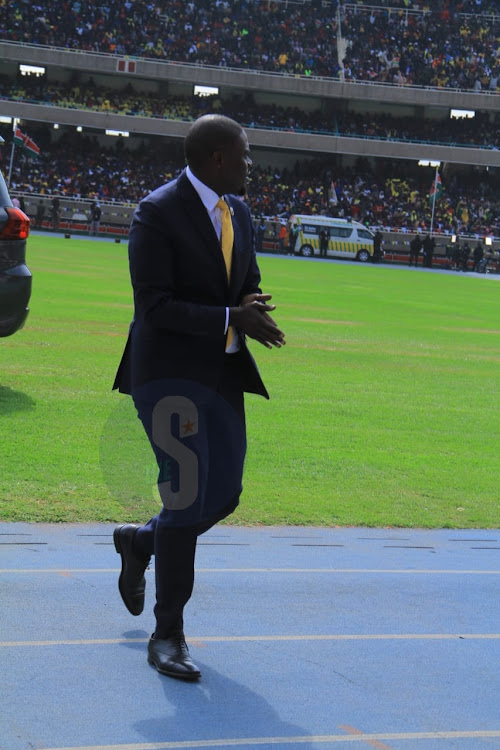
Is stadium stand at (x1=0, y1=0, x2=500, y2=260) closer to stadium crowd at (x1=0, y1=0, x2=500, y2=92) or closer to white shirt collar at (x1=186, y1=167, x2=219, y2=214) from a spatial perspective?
stadium crowd at (x1=0, y1=0, x2=500, y2=92)

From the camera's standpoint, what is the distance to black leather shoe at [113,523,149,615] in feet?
13.5

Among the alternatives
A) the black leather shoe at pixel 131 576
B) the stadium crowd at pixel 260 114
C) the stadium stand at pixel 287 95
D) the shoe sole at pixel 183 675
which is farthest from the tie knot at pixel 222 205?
the stadium crowd at pixel 260 114

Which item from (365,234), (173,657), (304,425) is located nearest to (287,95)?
(365,234)

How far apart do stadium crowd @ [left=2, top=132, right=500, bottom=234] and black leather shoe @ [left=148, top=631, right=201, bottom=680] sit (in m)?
51.8

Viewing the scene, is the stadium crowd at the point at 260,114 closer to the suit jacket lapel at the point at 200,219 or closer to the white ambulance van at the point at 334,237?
the white ambulance van at the point at 334,237

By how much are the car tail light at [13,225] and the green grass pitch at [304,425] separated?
4.92 ft

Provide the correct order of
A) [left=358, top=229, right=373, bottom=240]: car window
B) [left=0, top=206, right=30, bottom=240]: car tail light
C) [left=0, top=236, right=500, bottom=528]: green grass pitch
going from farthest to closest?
[left=358, top=229, right=373, bottom=240]: car window → [left=0, top=206, right=30, bottom=240]: car tail light → [left=0, top=236, right=500, bottom=528]: green grass pitch

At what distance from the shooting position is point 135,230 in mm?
3662

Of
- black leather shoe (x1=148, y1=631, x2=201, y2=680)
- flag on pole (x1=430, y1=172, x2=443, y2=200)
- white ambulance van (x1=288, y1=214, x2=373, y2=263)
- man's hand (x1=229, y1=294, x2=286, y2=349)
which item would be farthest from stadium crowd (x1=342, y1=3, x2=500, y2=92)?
black leather shoe (x1=148, y1=631, x2=201, y2=680)

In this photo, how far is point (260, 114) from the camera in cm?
6184

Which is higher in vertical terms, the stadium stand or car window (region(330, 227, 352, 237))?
the stadium stand

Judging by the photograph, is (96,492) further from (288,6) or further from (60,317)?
(288,6)

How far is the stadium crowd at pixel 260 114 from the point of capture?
60.2 metres

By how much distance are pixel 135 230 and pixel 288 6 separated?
64705mm
